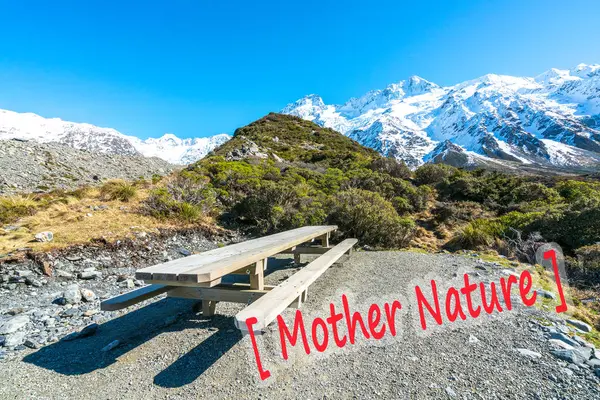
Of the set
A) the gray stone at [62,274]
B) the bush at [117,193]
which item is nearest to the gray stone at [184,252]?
the gray stone at [62,274]

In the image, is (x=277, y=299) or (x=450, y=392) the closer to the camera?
(x=450, y=392)

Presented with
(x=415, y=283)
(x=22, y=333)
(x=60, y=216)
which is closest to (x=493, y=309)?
(x=415, y=283)

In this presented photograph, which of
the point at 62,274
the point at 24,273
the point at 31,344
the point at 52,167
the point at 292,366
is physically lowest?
the point at 292,366

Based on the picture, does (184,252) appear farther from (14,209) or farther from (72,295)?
(14,209)

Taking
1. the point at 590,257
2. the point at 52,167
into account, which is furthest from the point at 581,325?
the point at 52,167

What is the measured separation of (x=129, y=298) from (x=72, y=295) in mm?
2097

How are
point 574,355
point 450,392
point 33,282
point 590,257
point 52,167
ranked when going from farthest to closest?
point 52,167, point 590,257, point 33,282, point 574,355, point 450,392

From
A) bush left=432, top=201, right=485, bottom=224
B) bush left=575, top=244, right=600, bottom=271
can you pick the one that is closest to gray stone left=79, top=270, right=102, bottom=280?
bush left=575, top=244, right=600, bottom=271

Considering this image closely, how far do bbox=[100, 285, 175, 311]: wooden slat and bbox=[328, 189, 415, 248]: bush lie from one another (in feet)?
17.2

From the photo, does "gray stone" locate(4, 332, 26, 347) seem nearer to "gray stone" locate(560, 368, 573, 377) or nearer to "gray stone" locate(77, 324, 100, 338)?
"gray stone" locate(77, 324, 100, 338)

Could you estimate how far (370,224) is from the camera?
24.9 feet

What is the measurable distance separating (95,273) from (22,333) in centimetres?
189

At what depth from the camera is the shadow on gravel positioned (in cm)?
259

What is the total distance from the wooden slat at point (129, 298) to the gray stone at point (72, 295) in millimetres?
1795
